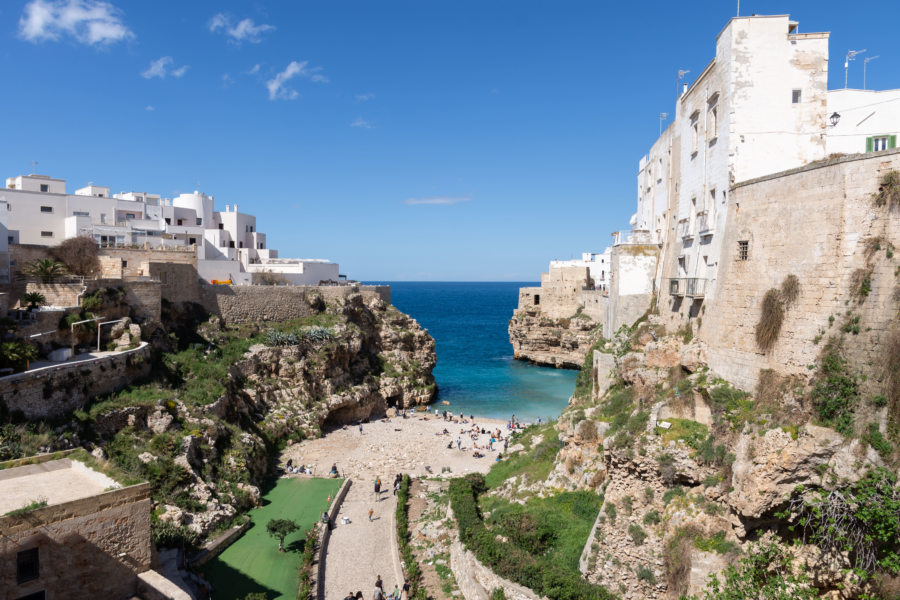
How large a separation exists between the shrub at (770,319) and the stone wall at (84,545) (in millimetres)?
14383

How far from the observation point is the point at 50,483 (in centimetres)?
1173

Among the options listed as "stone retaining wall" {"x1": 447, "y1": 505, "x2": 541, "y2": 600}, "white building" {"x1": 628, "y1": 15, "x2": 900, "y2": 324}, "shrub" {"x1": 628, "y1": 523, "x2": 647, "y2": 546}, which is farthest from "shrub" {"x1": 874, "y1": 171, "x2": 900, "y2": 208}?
A: "stone retaining wall" {"x1": 447, "y1": 505, "x2": 541, "y2": 600}

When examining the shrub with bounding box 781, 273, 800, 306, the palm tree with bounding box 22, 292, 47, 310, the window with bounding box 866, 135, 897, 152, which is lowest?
the palm tree with bounding box 22, 292, 47, 310

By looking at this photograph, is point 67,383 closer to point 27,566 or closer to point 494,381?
point 27,566

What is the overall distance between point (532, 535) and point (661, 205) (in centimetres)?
1396

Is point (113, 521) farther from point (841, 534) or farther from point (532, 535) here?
point (841, 534)

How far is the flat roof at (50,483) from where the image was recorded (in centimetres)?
1073

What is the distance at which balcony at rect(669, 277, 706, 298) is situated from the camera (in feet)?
51.4

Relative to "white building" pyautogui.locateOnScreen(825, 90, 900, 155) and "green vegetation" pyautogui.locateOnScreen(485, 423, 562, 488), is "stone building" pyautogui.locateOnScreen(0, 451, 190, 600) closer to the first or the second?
"green vegetation" pyautogui.locateOnScreen(485, 423, 562, 488)

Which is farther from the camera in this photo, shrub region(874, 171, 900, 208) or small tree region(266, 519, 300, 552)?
small tree region(266, 519, 300, 552)

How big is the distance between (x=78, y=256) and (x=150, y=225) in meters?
9.62

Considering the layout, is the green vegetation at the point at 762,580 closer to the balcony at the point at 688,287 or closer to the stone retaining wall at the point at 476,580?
the stone retaining wall at the point at 476,580

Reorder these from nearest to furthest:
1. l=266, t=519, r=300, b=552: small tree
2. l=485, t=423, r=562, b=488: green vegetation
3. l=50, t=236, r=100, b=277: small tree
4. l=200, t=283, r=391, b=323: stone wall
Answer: l=266, t=519, r=300, b=552: small tree < l=485, t=423, r=562, b=488: green vegetation < l=50, t=236, r=100, b=277: small tree < l=200, t=283, r=391, b=323: stone wall

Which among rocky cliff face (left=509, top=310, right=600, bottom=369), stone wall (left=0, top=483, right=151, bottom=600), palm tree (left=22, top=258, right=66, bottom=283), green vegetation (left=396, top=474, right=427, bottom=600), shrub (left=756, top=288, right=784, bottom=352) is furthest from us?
rocky cliff face (left=509, top=310, right=600, bottom=369)
